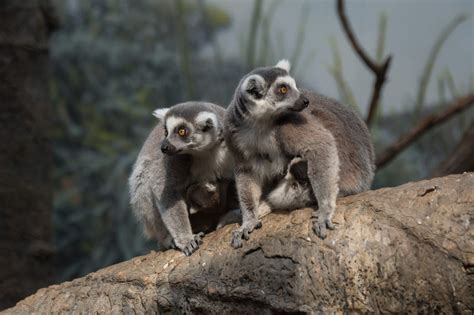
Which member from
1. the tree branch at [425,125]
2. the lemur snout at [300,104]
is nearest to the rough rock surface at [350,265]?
the lemur snout at [300,104]

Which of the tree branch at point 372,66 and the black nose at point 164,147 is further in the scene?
the tree branch at point 372,66

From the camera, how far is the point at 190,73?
385 inches

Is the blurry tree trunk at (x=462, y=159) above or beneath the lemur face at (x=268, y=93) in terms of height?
beneath

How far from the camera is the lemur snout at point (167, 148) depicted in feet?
12.9

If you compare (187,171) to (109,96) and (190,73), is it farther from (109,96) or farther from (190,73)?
(109,96)

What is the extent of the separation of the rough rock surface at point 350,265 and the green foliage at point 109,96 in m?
7.10

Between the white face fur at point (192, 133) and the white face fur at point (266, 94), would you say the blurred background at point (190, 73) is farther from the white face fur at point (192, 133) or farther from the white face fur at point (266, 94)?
the white face fur at point (266, 94)

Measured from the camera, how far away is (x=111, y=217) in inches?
426

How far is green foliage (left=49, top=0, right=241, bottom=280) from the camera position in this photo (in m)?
10.8

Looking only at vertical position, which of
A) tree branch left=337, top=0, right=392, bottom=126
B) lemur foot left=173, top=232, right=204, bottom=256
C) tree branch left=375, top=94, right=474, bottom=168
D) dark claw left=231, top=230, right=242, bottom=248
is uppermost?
tree branch left=337, top=0, right=392, bottom=126

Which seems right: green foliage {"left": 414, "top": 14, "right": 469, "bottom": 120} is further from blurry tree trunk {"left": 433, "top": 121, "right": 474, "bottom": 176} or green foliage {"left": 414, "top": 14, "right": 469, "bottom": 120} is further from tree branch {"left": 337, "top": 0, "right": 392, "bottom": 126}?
blurry tree trunk {"left": 433, "top": 121, "right": 474, "bottom": 176}

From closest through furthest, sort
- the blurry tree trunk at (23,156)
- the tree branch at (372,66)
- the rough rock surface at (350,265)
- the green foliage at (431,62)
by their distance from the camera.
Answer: the rough rock surface at (350,265) → the blurry tree trunk at (23,156) → the tree branch at (372,66) → the green foliage at (431,62)

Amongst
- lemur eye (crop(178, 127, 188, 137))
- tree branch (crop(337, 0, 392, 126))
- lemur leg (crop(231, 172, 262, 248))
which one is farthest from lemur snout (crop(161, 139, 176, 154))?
tree branch (crop(337, 0, 392, 126))

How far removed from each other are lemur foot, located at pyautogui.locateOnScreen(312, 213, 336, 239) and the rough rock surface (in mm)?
33
